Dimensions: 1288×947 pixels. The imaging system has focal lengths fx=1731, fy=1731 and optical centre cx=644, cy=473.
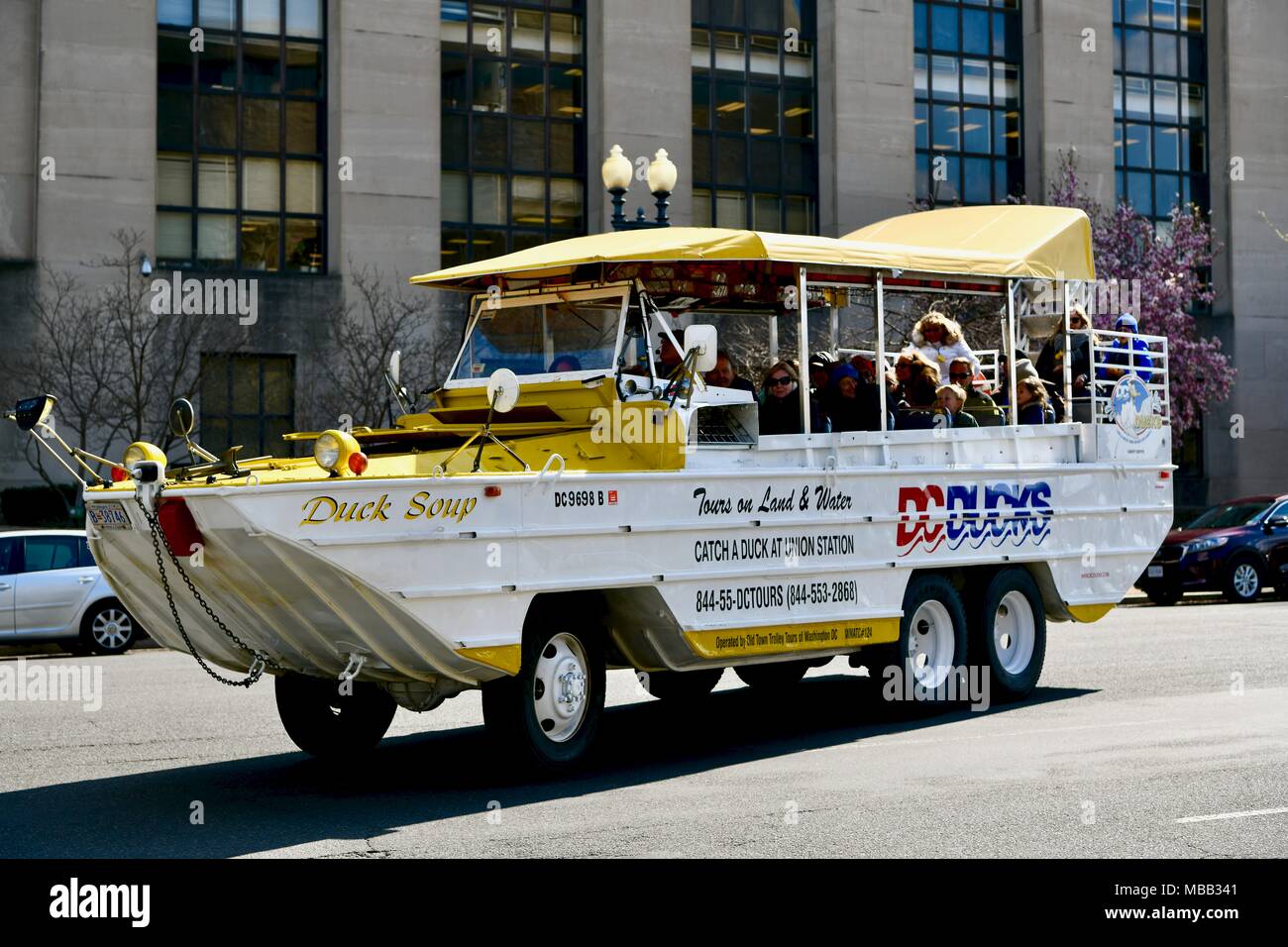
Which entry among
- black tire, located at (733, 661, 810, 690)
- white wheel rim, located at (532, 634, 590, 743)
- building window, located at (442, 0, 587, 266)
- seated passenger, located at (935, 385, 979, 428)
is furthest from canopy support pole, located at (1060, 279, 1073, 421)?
building window, located at (442, 0, 587, 266)

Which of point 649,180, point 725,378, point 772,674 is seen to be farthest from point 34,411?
point 649,180

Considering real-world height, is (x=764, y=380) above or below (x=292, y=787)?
above

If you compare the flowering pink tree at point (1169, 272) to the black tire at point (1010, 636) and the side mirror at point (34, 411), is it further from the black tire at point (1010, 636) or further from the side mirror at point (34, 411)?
the side mirror at point (34, 411)

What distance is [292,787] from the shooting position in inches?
377

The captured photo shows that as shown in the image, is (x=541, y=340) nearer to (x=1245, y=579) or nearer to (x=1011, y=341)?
(x=1011, y=341)

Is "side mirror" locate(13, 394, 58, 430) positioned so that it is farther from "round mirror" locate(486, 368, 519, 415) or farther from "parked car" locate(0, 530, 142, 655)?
"parked car" locate(0, 530, 142, 655)

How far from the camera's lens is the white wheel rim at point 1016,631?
504 inches

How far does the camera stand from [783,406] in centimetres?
1153

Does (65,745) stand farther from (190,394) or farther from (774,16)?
(774,16)

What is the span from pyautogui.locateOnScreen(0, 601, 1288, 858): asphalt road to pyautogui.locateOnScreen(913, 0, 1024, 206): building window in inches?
1028

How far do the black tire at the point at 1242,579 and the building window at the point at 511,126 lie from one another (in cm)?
1523
